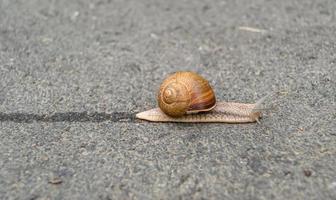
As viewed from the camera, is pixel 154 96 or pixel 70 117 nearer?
pixel 70 117


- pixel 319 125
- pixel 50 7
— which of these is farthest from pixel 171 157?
pixel 50 7

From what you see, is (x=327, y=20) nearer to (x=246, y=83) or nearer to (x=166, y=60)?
(x=246, y=83)

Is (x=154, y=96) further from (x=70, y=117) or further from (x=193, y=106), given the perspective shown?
(x=70, y=117)

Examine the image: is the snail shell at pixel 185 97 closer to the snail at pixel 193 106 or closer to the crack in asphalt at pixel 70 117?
the snail at pixel 193 106

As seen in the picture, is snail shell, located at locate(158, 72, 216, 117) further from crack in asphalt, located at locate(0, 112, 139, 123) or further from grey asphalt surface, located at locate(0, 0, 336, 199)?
crack in asphalt, located at locate(0, 112, 139, 123)

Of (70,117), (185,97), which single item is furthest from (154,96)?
(70,117)

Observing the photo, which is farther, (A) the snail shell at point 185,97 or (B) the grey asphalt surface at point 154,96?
(A) the snail shell at point 185,97

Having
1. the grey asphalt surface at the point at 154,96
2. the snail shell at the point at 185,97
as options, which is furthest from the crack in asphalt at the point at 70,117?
the snail shell at the point at 185,97
